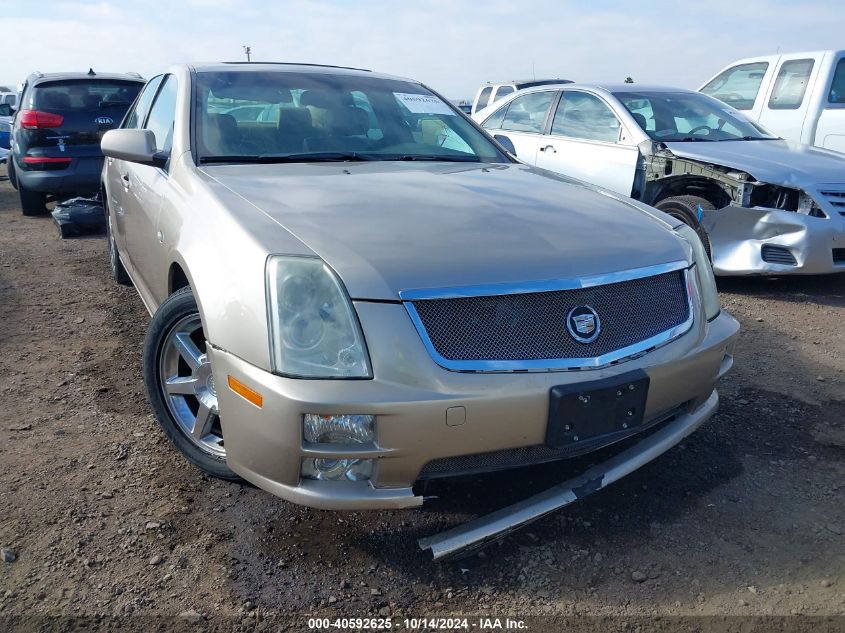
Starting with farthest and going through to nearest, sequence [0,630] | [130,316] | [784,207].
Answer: [784,207]
[130,316]
[0,630]

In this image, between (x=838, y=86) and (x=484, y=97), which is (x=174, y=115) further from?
(x=484, y=97)

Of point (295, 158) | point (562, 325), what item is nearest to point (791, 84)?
point (295, 158)

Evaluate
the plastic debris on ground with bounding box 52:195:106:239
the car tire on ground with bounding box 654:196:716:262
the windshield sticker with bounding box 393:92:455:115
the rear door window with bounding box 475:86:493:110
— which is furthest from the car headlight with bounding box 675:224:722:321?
the rear door window with bounding box 475:86:493:110

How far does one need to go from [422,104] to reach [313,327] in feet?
7.03

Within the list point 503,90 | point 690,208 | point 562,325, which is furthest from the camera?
point 503,90

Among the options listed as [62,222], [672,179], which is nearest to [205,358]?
[672,179]

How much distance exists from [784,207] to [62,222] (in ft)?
21.2

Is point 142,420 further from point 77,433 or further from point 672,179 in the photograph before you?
point 672,179

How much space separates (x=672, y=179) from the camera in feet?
18.5

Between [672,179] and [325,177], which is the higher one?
[325,177]

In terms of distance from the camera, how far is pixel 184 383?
2.63 meters

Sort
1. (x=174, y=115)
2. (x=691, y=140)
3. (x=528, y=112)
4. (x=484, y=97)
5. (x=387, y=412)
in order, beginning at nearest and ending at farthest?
(x=387, y=412) → (x=174, y=115) → (x=691, y=140) → (x=528, y=112) → (x=484, y=97)

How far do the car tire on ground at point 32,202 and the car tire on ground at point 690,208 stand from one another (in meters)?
6.94

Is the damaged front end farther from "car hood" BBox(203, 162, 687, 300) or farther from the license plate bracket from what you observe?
the license plate bracket
